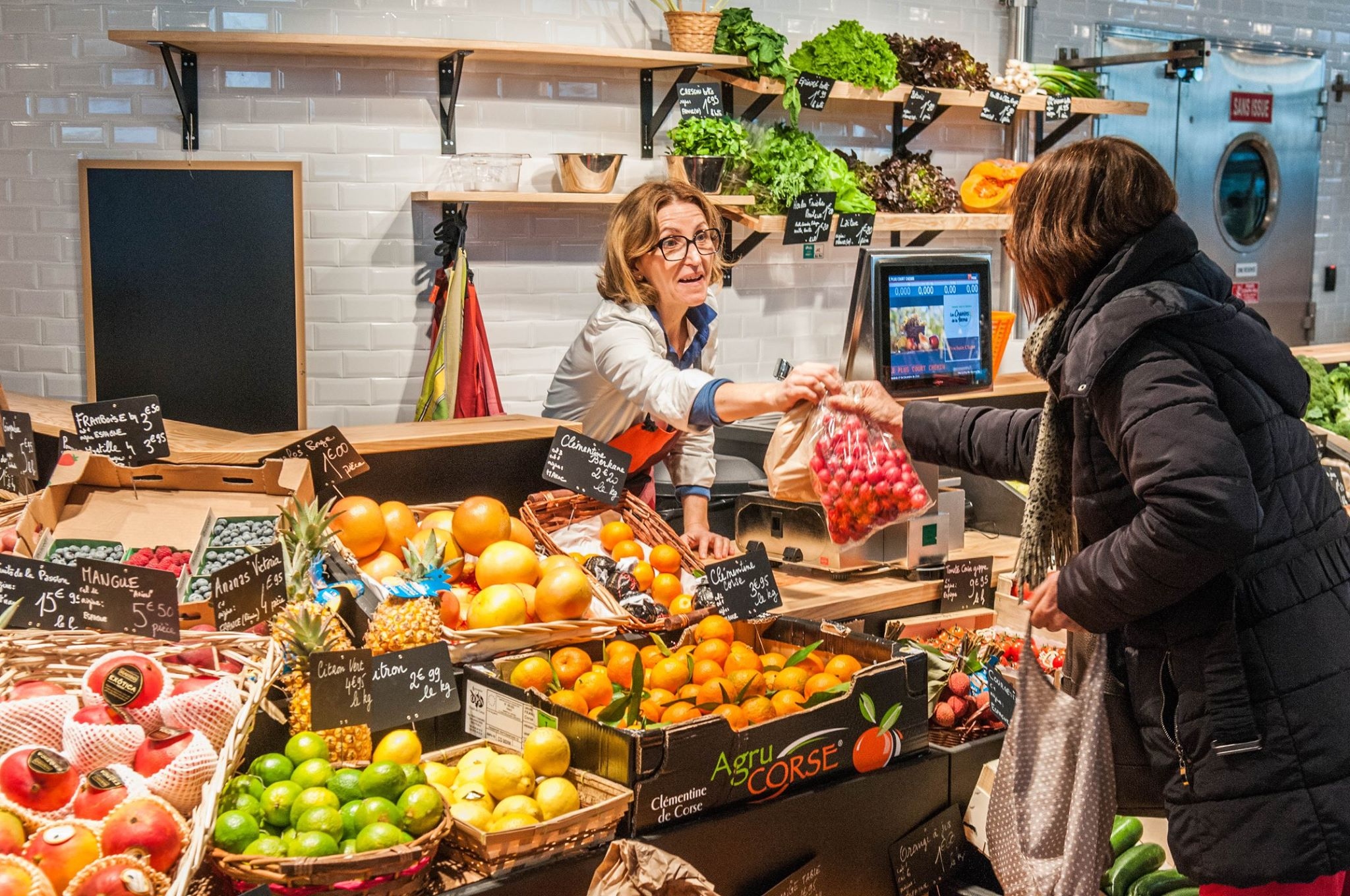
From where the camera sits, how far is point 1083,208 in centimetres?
196

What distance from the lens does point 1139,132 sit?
671cm

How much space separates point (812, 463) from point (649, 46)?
11.0ft

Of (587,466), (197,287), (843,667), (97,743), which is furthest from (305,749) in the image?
(197,287)

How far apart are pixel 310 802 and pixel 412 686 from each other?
1.03 ft

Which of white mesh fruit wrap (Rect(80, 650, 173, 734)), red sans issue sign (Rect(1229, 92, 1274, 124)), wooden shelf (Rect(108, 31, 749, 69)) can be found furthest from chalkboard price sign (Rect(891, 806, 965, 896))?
red sans issue sign (Rect(1229, 92, 1274, 124))

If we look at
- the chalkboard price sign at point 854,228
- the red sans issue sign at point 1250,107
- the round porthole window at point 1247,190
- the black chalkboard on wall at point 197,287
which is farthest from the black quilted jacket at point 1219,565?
the red sans issue sign at point 1250,107

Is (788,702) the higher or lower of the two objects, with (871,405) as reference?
lower

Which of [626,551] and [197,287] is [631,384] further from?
[197,287]

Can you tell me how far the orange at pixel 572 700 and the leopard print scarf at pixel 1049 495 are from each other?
31.0 inches

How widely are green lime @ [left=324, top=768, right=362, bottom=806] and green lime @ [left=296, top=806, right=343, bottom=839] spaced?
0.21ft

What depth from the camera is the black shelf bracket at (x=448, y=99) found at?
4996 mm

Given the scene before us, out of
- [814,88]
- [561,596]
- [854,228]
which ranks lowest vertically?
[561,596]

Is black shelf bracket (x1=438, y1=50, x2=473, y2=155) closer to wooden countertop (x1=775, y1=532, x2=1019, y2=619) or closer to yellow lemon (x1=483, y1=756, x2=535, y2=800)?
wooden countertop (x1=775, y1=532, x2=1019, y2=619)

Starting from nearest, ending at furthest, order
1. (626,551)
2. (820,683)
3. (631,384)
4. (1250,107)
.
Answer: (820,683) → (626,551) → (631,384) → (1250,107)
